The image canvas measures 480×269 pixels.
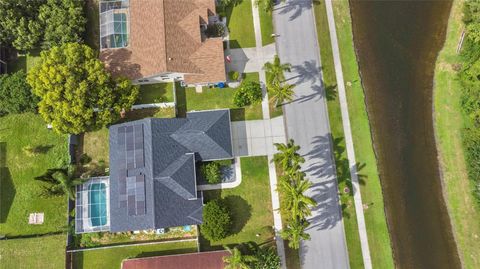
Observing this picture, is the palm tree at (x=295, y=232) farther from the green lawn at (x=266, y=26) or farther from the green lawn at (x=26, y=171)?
the green lawn at (x=26, y=171)

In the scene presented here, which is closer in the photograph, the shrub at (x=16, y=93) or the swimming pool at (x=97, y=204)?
the swimming pool at (x=97, y=204)

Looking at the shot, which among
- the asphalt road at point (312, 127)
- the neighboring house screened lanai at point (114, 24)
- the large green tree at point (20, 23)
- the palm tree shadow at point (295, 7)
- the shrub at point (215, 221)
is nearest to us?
the shrub at point (215, 221)

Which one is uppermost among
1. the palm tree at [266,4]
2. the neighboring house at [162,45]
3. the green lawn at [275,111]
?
the palm tree at [266,4]

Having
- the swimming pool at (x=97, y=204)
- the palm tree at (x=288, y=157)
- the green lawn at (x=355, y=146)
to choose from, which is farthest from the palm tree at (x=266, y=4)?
the swimming pool at (x=97, y=204)

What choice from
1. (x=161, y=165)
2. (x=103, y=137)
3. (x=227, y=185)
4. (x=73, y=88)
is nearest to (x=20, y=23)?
(x=73, y=88)

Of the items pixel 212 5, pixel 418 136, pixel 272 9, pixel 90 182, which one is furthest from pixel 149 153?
pixel 418 136

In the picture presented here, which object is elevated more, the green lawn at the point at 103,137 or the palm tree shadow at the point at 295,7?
the palm tree shadow at the point at 295,7

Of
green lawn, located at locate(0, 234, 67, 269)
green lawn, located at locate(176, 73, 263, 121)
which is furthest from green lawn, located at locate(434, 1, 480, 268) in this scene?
green lawn, located at locate(0, 234, 67, 269)
